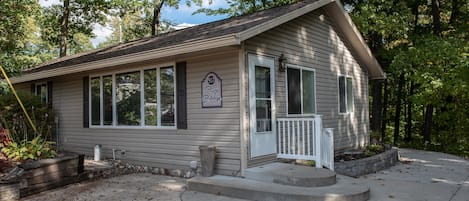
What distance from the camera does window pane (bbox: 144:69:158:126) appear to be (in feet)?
24.4

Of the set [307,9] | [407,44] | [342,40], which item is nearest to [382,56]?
[407,44]

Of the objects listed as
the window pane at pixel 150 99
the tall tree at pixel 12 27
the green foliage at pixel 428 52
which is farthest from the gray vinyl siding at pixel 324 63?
the tall tree at pixel 12 27

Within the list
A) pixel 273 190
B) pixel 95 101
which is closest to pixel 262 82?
pixel 273 190

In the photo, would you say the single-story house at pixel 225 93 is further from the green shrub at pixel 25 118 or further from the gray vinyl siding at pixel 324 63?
the green shrub at pixel 25 118

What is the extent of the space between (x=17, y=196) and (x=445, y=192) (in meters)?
6.61

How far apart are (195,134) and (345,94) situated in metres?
4.93

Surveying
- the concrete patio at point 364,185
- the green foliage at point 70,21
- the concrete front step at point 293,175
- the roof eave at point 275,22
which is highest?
the green foliage at point 70,21

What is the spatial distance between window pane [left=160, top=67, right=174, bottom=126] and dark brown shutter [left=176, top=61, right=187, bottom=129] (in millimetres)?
210

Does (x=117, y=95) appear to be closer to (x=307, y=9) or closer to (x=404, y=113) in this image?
(x=307, y=9)

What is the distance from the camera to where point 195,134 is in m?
6.74

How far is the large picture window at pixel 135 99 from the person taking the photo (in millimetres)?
7254

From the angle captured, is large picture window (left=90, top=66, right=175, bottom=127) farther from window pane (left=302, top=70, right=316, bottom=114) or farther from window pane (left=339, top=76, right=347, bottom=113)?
window pane (left=339, top=76, right=347, bottom=113)

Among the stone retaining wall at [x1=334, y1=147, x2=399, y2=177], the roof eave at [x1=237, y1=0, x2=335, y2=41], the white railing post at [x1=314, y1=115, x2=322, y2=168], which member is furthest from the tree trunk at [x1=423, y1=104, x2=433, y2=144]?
the white railing post at [x1=314, y1=115, x2=322, y2=168]

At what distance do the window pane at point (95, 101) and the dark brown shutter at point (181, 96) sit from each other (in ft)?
9.31
